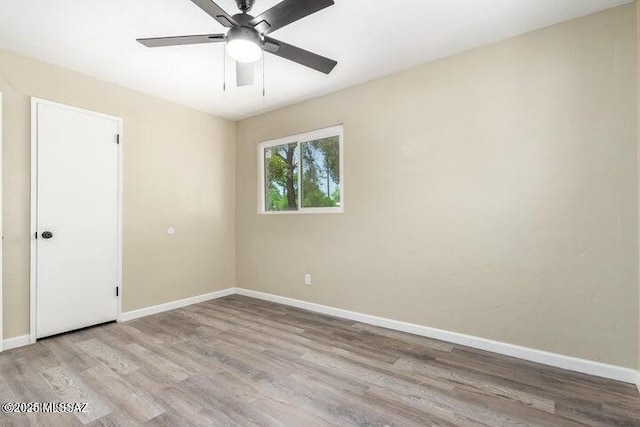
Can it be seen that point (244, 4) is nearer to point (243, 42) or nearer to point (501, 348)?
point (243, 42)

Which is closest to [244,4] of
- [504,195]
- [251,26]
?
[251,26]

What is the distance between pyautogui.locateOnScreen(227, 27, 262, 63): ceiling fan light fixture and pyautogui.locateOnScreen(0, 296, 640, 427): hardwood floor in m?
2.15

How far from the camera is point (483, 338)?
8.38ft

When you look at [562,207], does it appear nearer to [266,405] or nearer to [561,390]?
[561,390]

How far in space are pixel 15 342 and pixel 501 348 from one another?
13.5 feet

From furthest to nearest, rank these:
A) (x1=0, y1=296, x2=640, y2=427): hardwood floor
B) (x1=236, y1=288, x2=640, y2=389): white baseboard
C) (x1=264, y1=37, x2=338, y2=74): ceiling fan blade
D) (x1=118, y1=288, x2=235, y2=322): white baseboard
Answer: (x1=118, y1=288, x2=235, y2=322): white baseboard < (x1=236, y1=288, x2=640, y2=389): white baseboard < (x1=264, y1=37, x2=338, y2=74): ceiling fan blade < (x1=0, y1=296, x2=640, y2=427): hardwood floor

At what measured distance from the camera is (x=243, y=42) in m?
1.80

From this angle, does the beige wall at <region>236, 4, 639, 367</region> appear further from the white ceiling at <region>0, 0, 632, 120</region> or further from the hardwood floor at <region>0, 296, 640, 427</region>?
the hardwood floor at <region>0, 296, 640, 427</region>

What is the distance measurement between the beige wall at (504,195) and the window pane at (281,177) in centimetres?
67

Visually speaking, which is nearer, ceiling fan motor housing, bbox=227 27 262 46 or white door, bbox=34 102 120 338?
ceiling fan motor housing, bbox=227 27 262 46

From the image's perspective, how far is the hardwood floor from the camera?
1712mm

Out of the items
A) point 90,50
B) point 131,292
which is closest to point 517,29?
point 90,50

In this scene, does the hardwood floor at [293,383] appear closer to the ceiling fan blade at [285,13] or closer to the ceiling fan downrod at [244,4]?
the ceiling fan blade at [285,13]

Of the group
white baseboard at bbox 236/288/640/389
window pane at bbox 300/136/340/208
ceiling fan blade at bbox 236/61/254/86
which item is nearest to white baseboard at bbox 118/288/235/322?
white baseboard at bbox 236/288/640/389
